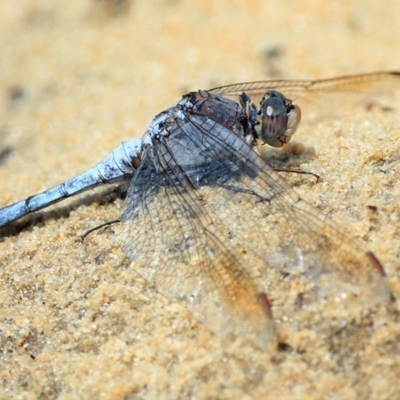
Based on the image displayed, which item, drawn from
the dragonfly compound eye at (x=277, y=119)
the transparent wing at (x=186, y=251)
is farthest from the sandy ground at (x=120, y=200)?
the dragonfly compound eye at (x=277, y=119)

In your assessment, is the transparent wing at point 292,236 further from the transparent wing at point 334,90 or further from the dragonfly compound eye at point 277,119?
the transparent wing at point 334,90

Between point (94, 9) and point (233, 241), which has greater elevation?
point (94, 9)

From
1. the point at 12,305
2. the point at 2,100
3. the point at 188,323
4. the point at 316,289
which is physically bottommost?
the point at 316,289

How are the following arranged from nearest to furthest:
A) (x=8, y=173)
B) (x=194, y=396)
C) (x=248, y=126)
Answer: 1. (x=194, y=396)
2. (x=248, y=126)
3. (x=8, y=173)

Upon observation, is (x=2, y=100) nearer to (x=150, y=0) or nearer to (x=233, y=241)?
(x=150, y=0)

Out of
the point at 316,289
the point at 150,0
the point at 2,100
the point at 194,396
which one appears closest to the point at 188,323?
the point at 194,396

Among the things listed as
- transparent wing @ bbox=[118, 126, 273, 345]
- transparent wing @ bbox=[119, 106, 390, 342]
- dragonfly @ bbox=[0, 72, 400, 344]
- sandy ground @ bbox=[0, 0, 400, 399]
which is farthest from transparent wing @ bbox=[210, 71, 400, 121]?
transparent wing @ bbox=[118, 126, 273, 345]

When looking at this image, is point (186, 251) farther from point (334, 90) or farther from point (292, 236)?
point (334, 90)
